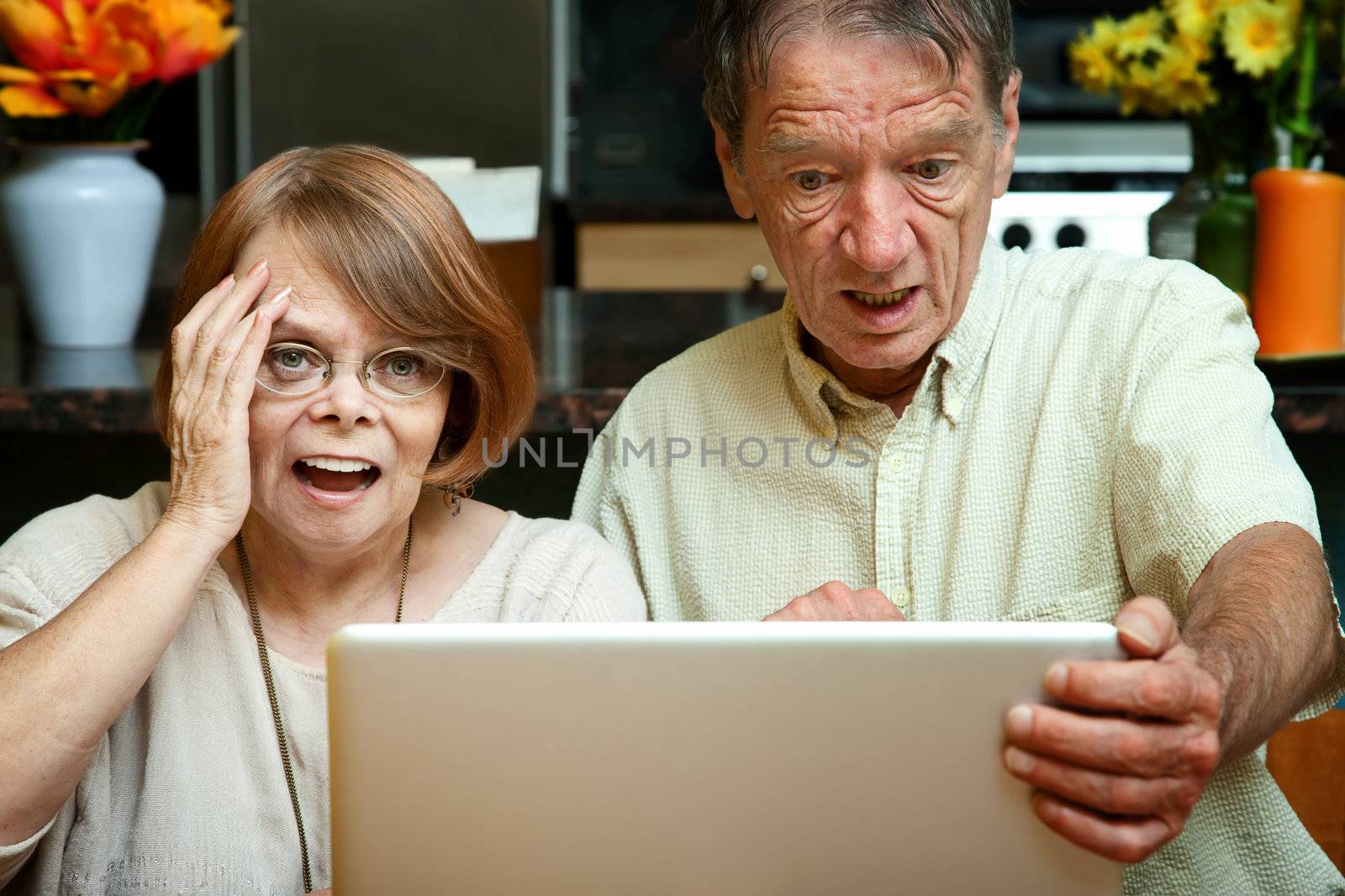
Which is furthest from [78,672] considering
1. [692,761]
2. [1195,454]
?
[1195,454]

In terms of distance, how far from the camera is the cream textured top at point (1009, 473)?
1238mm

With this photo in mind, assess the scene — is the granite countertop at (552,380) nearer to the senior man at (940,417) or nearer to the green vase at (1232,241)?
the senior man at (940,417)

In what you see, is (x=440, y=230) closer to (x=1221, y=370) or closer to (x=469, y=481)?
(x=469, y=481)

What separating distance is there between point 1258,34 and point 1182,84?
106 mm

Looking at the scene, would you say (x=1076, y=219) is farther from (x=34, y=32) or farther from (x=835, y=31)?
(x=34, y=32)

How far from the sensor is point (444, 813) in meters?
0.77

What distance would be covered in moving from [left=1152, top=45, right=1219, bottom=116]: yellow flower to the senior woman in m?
1.01

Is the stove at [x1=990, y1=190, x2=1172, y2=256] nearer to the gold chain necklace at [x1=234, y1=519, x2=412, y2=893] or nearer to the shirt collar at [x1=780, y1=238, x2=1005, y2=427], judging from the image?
the shirt collar at [x1=780, y1=238, x2=1005, y2=427]

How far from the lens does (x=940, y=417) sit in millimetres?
1403

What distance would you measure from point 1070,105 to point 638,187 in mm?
1189

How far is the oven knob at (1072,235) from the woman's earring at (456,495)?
2720 mm

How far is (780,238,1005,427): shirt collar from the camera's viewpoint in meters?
1.38

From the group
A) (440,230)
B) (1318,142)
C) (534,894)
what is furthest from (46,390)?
(1318,142)

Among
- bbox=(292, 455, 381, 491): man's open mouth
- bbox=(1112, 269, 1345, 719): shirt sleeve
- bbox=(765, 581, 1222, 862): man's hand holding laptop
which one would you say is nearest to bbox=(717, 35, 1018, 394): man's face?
bbox=(1112, 269, 1345, 719): shirt sleeve
